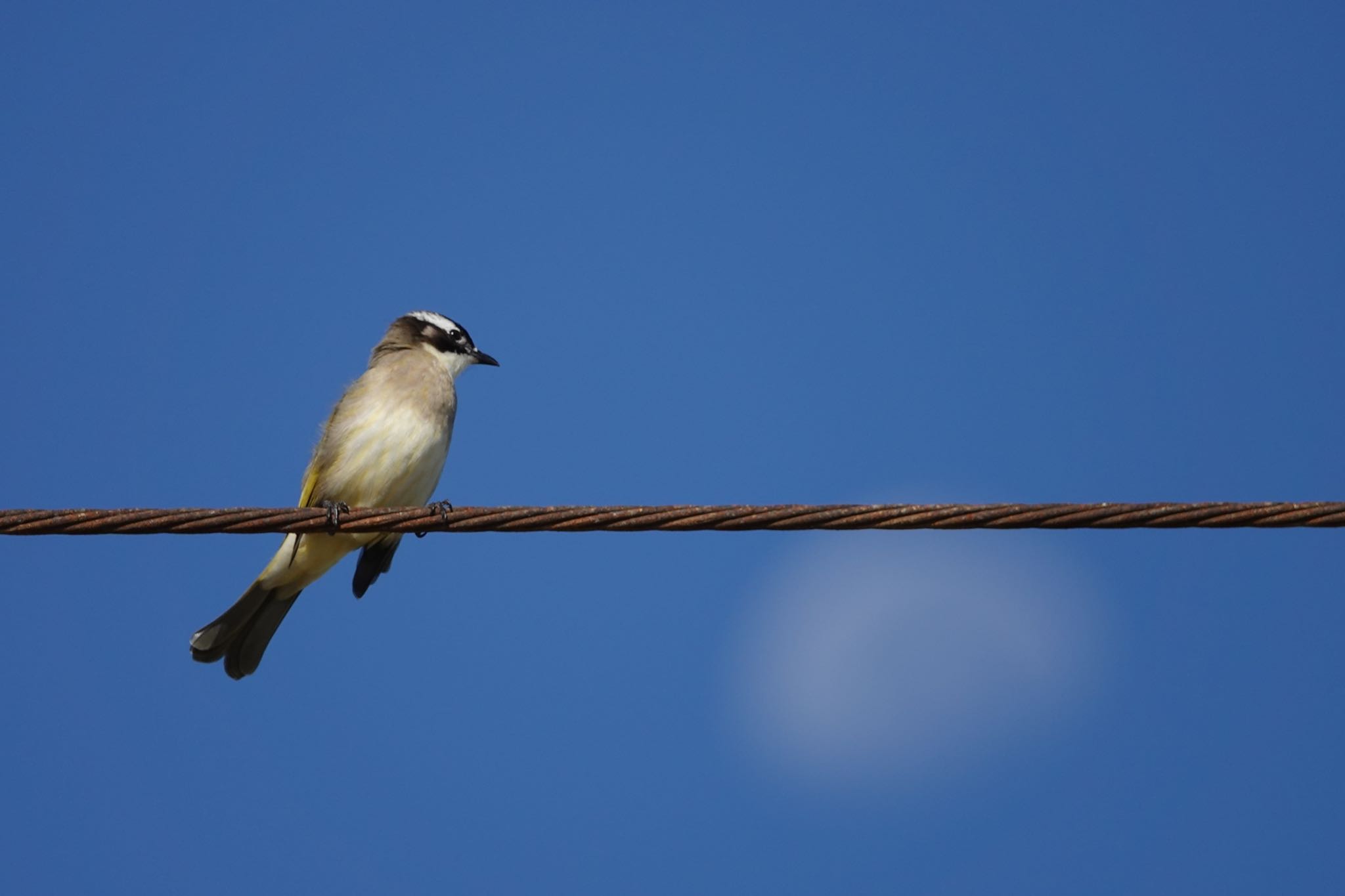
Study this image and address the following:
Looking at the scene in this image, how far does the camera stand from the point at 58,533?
5000mm

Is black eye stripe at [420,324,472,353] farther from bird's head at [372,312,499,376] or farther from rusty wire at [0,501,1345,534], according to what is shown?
rusty wire at [0,501,1345,534]

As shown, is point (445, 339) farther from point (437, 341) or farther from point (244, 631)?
point (244, 631)

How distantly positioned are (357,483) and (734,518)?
4227 millimetres

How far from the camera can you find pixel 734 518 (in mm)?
4797

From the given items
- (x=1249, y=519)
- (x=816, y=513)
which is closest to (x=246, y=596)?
(x=816, y=513)

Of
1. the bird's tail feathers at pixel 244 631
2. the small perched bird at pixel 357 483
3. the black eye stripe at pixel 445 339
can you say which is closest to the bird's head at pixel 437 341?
the black eye stripe at pixel 445 339

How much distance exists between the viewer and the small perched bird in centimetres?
830

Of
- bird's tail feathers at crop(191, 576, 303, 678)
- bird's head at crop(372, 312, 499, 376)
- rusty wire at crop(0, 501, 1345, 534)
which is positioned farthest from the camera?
bird's head at crop(372, 312, 499, 376)

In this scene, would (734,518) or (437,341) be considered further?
(437,341)

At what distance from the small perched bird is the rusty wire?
122 inches

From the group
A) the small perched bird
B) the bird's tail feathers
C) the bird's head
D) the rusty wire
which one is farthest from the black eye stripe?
the rusty wire

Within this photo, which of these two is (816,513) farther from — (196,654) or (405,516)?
(196,654)

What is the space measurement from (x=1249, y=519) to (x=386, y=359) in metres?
6.18

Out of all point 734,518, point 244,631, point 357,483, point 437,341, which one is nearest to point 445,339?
point 437,341
